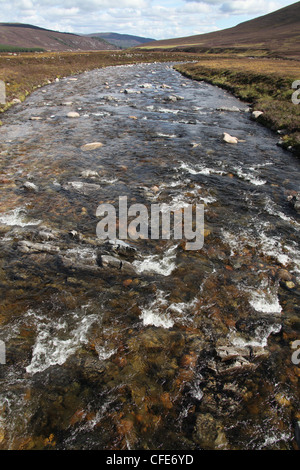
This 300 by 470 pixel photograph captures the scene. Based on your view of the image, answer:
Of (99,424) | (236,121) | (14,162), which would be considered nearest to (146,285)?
(99,424)

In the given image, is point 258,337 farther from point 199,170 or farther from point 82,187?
point 199,170

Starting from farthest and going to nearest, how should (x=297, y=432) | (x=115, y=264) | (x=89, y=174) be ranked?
(x=89, y=174) → (x=115, y=264) → (x=297, y=432)

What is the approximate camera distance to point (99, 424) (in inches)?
183

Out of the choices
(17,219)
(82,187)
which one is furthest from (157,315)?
(82,187)

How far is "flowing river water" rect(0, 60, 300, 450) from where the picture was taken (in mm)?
4727

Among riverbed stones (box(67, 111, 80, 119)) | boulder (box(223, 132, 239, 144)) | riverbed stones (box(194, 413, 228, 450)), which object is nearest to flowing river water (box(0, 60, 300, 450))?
riverbed stones (box(194, 413, 228, 450))

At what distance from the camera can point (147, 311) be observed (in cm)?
681

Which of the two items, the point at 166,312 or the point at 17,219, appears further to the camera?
the point at 17,219

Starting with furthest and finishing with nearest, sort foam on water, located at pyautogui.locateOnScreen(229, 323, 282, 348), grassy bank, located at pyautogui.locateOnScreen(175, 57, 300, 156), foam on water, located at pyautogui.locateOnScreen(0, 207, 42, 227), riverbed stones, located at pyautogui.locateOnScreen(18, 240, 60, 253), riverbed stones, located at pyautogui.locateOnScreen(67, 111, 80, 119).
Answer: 1. riverbed stones, located at pyautogui.locateOnScreen(67, 111, 80, 119)
2. grassy bank, located at pyautogui.locateOnScreen(175, 57, 300, 156)
3. foam on water, located at pyautogui.locateOnScreen(0, 207, 42, 227)
4. riverbed stones, located at pyautogui.locateOnScreen(18, 240, 60, 253)
5. foam on water, located at pyautogui.locateOnScreen(229, 323, 282, 348)

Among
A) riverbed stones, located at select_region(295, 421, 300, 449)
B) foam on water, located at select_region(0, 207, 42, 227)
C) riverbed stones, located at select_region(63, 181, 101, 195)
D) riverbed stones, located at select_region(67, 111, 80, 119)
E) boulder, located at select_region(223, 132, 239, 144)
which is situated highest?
riverbed stones, located at select_region(67, 111, 80, 119)

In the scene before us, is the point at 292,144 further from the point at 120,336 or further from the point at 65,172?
the point at 120,336

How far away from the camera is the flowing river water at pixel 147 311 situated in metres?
4.73

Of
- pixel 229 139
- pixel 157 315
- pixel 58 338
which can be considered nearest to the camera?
pixel 58 338

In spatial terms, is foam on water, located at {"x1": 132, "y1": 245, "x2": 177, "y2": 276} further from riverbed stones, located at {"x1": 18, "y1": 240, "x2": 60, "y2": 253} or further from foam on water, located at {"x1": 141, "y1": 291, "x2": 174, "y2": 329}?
riverbed stones, located at {"x1": 18, "y1": 240, "x2": 60, "y2": 253}
